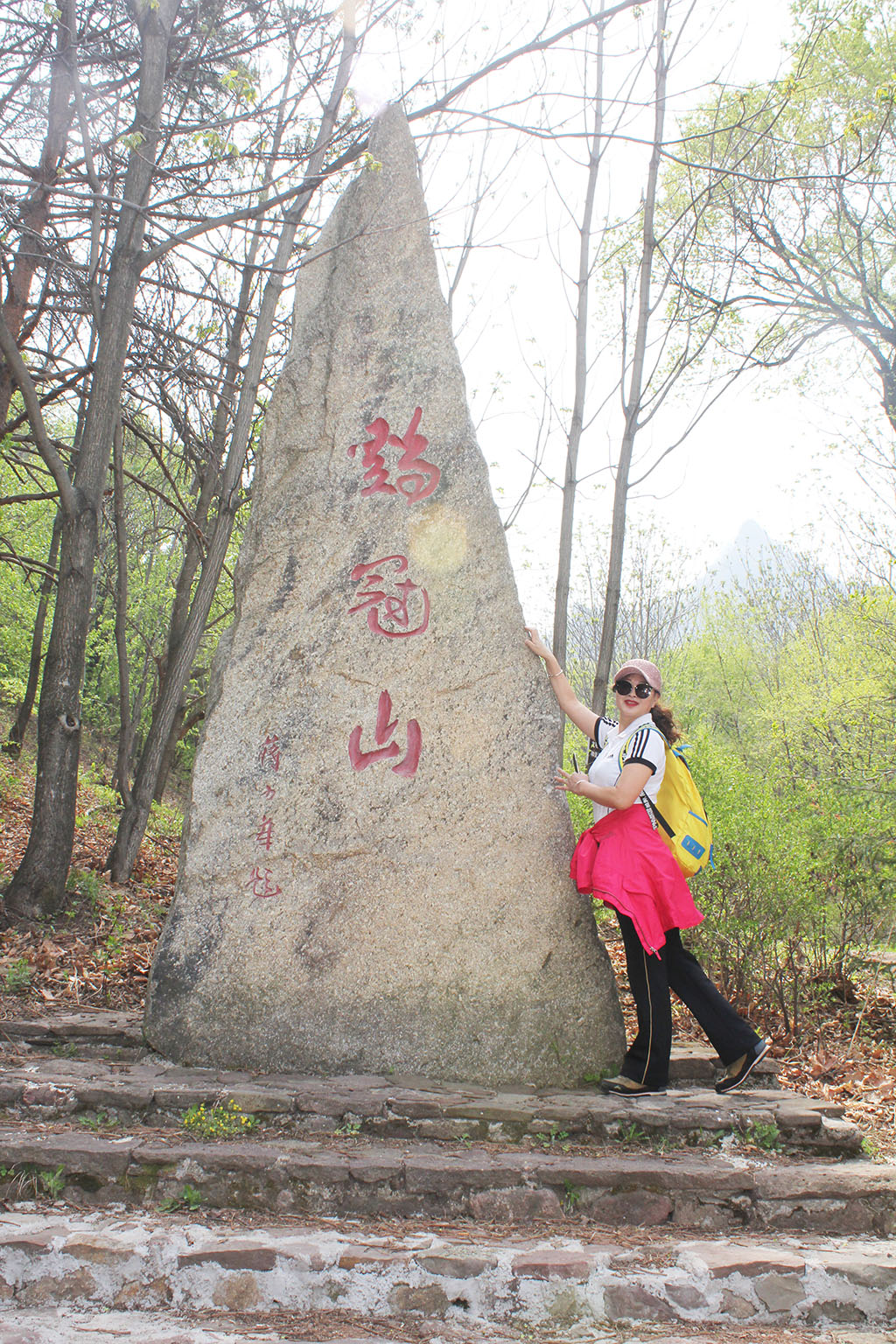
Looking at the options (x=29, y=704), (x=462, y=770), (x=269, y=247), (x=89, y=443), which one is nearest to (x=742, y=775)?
(x=462, y=770)

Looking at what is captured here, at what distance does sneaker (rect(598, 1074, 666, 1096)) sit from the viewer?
3.71 m

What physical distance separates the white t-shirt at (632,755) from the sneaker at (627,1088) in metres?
1.11

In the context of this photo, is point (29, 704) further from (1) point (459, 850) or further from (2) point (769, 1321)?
(2) point (769, 1321)

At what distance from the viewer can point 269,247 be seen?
8.27m

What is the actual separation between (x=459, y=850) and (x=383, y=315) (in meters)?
2.66

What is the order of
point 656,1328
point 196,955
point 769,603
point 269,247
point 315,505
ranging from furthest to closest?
point 769,603
point 269,247
point 315,505
point 196,955
point 656,1328
